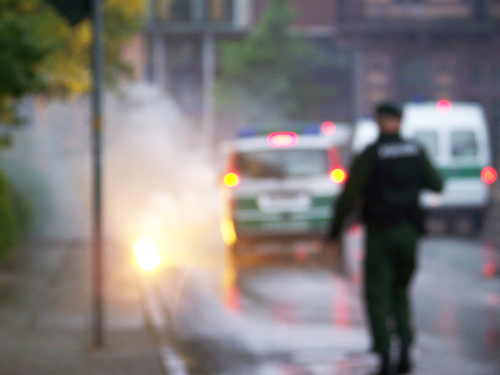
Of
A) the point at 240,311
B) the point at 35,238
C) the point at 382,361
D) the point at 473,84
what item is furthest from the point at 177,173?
the point at 382,361

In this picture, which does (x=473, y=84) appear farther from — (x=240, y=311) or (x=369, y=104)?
(x=240, y=311)

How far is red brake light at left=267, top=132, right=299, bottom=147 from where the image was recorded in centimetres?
1361

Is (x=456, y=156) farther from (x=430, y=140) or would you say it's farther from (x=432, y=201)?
(x=432, y=201)

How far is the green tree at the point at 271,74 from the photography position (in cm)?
5331

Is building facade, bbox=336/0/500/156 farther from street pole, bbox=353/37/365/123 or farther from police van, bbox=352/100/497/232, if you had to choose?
police van, bbox=352/100/497/232

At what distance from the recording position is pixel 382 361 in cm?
655

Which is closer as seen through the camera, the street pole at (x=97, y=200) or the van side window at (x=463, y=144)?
the street pole at (x=97, y=200)

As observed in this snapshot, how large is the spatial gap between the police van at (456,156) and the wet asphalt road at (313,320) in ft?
11.3

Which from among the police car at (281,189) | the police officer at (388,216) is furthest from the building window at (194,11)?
the police officer at (388,216)

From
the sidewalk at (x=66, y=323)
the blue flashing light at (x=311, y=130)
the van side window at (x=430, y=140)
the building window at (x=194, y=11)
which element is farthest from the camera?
the building window at (x=194, y=11)

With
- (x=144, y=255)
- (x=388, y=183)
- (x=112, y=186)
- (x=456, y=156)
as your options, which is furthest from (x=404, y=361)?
(x=112, y=186)

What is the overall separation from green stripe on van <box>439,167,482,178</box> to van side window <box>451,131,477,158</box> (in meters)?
0.30

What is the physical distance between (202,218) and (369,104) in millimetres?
30917

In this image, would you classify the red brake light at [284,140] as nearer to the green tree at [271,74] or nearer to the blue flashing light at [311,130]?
the blue flashing light at [311,130]
